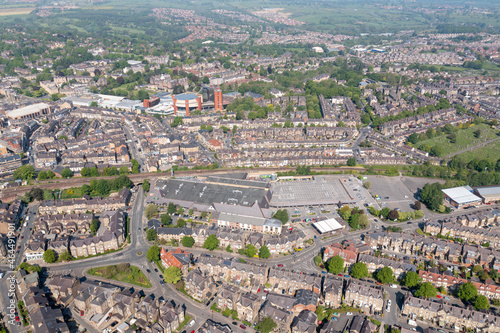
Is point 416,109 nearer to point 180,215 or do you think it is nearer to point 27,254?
point 180,215

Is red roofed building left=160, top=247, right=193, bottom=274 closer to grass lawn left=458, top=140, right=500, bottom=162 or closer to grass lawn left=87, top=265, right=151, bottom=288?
grass lawn left=87, top=265, right=151, bottom=288

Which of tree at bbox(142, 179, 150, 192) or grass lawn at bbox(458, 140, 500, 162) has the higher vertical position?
tree at bbox(142, 179, 150, 192)

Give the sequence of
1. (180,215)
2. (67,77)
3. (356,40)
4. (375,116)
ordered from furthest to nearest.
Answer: (356,40)
(67,77)
(375,116)
(180,215)

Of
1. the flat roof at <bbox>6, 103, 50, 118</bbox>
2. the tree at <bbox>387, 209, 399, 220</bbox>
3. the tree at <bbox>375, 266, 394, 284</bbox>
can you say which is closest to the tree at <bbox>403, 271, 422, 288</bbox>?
the tree at <bbox>375, 266, 394, 284</bbox>

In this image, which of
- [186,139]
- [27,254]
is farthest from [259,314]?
[186,139]

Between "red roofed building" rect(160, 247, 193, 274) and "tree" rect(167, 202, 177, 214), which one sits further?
"tree" rect(167, 202, 177, 214)

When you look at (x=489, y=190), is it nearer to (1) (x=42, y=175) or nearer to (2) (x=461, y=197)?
(2) (x=461, y=197)
